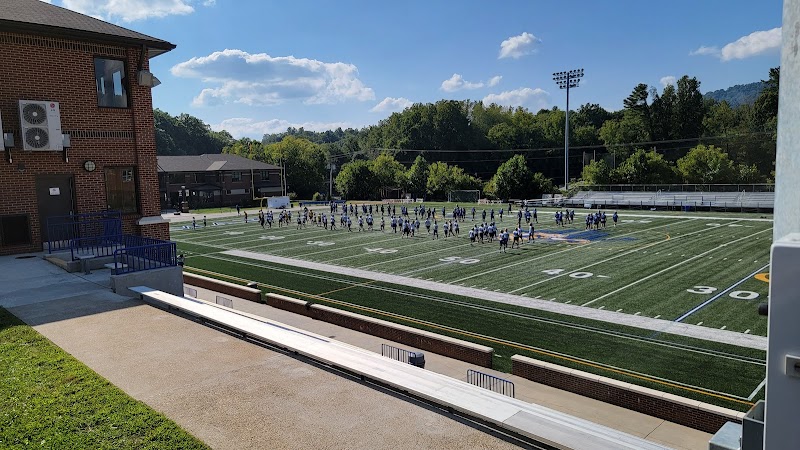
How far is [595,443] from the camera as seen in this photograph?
15.5 feet

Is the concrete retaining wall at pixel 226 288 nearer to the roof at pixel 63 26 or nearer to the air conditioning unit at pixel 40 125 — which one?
the air conditioning unit at pixel 40 125

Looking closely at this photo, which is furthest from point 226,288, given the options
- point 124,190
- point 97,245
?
Answer: point 97,245

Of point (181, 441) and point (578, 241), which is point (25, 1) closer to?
point (181, 441)

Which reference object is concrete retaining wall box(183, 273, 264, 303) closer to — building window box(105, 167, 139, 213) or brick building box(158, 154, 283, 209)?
building window box(105, 167, 139, 213)

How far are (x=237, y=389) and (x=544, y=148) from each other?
95194 mm

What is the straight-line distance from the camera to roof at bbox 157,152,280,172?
7044 centimetres

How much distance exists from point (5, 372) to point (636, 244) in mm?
27740

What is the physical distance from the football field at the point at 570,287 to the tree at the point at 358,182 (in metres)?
38.9

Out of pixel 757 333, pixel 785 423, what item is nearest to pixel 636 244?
pixel 757 333

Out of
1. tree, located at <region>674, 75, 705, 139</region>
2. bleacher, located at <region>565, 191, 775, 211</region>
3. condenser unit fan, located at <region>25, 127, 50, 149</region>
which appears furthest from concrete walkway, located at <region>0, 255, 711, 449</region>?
tree, located at <region>674, 75, 705, 139</region>

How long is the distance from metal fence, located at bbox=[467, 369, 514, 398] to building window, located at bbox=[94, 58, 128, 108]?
1138 centimetres

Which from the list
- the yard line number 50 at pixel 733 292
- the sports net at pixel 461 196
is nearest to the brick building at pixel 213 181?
the sports net at pixel 461 196

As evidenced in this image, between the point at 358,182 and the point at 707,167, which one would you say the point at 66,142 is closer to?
the point at 358,182

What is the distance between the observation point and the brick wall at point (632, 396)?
30.2ft
